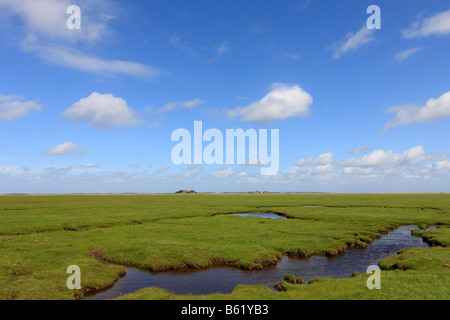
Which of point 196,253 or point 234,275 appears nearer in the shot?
point 234,275

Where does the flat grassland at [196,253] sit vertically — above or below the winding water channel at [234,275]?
above

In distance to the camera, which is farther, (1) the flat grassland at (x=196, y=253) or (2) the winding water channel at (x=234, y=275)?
(2) the winding water channel at (x=234, y=275)

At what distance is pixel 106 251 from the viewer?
35.6 m

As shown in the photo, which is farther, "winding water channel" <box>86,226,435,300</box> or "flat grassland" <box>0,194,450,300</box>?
"winding water channel" <box>86,226,435,300</box>

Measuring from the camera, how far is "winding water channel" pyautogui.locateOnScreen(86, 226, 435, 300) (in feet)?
82.3

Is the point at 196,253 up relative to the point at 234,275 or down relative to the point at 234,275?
up

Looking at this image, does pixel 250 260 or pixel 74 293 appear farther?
pixel 250 260

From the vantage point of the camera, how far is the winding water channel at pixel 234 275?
2509 cm

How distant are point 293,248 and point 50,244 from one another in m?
33.0

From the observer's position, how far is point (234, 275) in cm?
2867

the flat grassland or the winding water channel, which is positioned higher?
the flat grassland
